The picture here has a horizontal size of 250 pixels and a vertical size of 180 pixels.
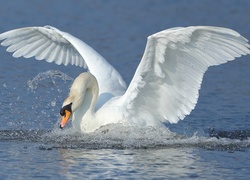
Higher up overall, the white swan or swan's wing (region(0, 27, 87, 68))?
swan's wing (region(0, 27, 87, 68))

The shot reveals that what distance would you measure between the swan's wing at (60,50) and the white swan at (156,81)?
16 millimetres

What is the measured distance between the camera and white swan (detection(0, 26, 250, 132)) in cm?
1145

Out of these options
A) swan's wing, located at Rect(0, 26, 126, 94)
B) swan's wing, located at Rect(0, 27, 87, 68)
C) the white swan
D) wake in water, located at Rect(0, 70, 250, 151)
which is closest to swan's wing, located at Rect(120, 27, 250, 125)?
the white swan

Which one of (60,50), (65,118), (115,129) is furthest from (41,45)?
(115,129)

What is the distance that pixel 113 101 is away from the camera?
12398mm

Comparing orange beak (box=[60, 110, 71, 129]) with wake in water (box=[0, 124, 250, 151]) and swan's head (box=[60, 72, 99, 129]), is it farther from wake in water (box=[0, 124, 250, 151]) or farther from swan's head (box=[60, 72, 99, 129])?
wake in water (box=[0, 124, 250, 151])

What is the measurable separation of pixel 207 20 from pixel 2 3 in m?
5.40

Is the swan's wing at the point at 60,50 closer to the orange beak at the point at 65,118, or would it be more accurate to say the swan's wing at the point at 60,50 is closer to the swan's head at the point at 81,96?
the swan's head at the point at 81,96

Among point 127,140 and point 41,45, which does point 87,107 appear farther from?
point 41,45

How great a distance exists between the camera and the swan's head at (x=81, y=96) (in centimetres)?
1214

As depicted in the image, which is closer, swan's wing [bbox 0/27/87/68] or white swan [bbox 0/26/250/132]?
white swan [bbox 0/26/250/132]

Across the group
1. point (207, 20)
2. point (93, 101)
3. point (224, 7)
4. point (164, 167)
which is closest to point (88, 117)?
point (93, 101)

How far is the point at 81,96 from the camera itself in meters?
12.3

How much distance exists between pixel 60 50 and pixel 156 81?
282cm
